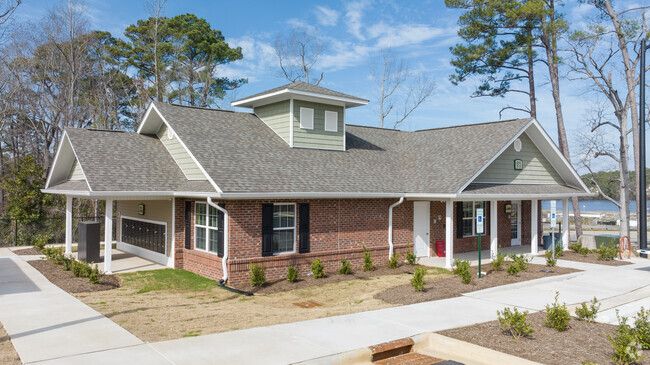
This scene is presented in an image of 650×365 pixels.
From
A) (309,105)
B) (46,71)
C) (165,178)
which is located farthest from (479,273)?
(46,71)

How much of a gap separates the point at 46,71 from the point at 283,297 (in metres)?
28.7

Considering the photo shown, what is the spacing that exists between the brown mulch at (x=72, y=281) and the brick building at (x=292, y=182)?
1130mm

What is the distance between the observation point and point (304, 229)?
14.3m

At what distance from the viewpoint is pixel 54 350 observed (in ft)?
23.4

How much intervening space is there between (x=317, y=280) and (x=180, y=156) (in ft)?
21.0

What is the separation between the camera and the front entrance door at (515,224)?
2123 cm

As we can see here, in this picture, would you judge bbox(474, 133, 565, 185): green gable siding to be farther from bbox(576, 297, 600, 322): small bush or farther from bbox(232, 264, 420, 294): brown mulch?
bbox(576, 297, 600, 322): small bush

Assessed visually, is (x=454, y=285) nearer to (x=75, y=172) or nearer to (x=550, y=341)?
(x=550, y=341)

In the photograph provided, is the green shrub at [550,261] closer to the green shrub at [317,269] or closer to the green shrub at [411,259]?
the green shrub at [411,259]

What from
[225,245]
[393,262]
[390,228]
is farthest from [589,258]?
[225,245]

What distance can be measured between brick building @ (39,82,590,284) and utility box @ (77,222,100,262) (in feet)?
4.22

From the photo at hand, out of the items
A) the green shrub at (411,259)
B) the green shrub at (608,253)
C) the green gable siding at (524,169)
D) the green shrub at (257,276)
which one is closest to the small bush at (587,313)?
the green shrub at (411,259)

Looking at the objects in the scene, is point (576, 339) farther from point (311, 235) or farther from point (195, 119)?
point (195, 119)

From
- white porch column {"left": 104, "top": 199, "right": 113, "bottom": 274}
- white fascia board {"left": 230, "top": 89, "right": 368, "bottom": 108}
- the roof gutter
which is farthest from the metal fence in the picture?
the roof gutter
